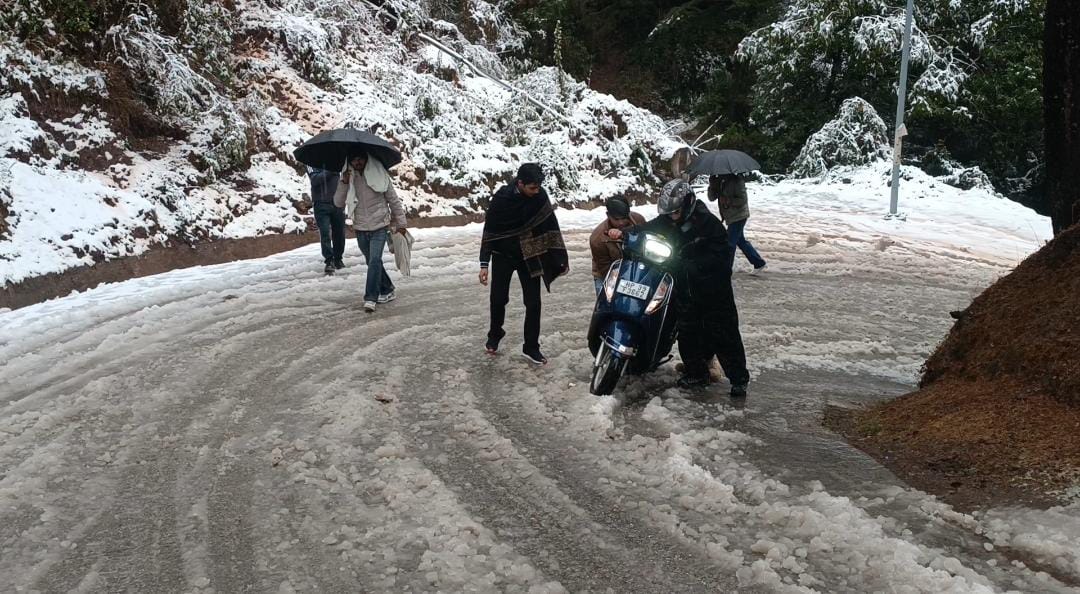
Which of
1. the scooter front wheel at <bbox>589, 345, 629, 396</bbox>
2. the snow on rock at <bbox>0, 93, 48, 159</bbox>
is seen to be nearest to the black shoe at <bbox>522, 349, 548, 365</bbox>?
the scooter front wheel at <bbox>589, 345, 629, 396</bbox>

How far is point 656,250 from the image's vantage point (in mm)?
5941

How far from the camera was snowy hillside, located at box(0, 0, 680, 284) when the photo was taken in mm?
10906

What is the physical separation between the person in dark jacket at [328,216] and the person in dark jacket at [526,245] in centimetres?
426

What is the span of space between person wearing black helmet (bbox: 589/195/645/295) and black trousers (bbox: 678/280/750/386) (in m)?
0.80

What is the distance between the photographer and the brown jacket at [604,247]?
22.4ft

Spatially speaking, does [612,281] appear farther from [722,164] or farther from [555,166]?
[555,166]

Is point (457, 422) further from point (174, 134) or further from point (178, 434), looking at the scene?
point (174, 134)

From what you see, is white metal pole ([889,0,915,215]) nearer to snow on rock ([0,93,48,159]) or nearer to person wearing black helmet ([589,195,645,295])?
person wearing black helmet ([589,195,645,295])

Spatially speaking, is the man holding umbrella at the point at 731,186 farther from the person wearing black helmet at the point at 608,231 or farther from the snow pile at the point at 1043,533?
the snow pile at the point at 1043,533

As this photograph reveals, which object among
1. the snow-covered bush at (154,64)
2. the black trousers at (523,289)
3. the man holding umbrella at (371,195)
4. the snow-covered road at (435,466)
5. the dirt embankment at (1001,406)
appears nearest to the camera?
the snow-covered road at (435,466)

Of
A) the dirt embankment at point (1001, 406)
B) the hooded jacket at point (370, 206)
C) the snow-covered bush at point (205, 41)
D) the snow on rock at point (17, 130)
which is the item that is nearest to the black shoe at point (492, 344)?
the hooded jacket at point (370, 206)

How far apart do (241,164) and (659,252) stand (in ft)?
33.0

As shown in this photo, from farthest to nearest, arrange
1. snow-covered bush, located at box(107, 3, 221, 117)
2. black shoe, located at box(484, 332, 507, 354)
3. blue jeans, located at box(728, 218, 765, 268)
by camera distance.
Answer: snow-covered bush, located at box(107, 3, 221, 117)
blue jeans, located at box(728, 218, 765, 268)
black shoe, located at box(484, 332, 507, 354)

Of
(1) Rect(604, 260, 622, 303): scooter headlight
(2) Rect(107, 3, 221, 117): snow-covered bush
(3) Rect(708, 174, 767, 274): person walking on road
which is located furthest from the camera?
(2) Rect(107, 3, 221, 117): snow-covered bush
